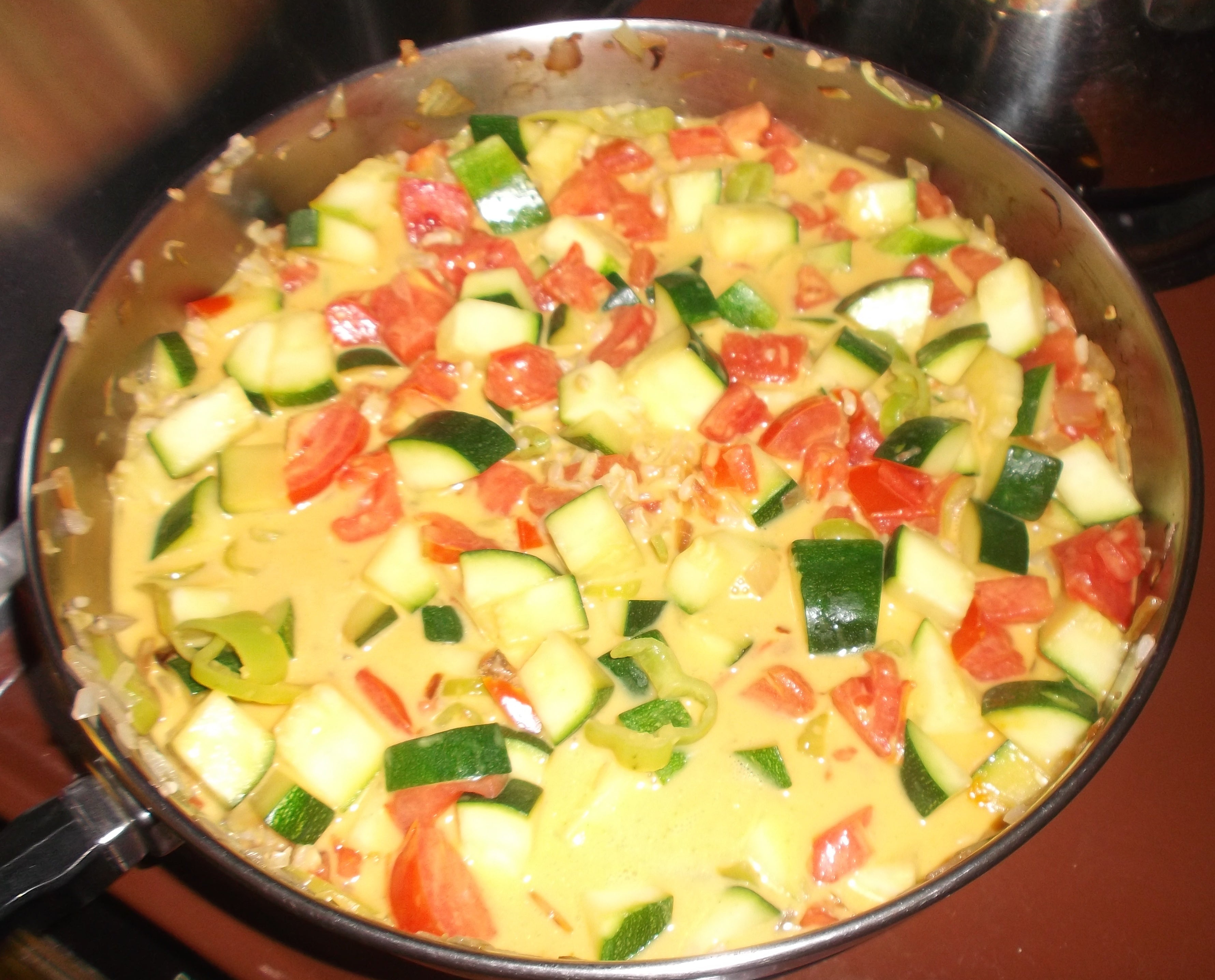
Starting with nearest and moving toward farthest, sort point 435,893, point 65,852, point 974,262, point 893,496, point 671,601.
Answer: point 65,852
point 435,893
point 671,601
point 893,496
point 974,262

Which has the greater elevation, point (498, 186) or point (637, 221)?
point (498, 186)

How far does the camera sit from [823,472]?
93.8 inches

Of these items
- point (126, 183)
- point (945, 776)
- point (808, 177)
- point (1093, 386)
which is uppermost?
point (126, 183)

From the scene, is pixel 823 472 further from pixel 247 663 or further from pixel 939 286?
pixel 247 663

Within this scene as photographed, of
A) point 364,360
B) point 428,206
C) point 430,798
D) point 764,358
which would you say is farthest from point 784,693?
point 428,206

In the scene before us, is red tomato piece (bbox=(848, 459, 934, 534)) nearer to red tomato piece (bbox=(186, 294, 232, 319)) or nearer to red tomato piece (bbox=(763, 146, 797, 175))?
red tomato piece (bbox=(763, 146, 797, 175))

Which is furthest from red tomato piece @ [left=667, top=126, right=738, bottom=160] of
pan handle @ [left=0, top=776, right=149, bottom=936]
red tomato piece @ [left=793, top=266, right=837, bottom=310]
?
pan handle @ [left=0, top=776, right=149, bottom=936]

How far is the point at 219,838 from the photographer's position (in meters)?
1.67

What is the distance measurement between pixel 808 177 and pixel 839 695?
1705 mm

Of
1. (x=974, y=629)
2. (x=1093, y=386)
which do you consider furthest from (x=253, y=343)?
(x=1093, y=386)

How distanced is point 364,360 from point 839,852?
1.67 meters

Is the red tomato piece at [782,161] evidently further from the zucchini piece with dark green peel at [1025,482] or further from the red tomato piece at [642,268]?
the zucchini piece with dark green peel at [1025,482]

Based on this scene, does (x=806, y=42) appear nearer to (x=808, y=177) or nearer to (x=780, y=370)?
(x=808, y=177)

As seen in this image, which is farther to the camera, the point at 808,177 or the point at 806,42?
the point at 808,177
